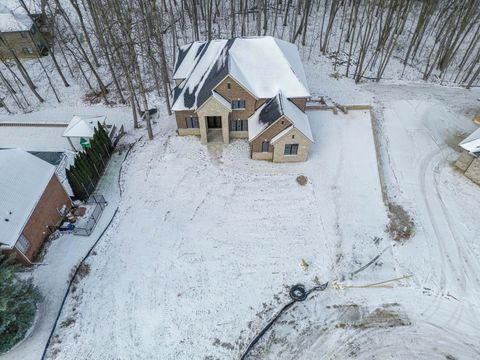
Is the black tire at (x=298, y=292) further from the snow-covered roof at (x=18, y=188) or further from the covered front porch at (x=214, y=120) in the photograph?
the snow-covered roof at (x=18, y=188)

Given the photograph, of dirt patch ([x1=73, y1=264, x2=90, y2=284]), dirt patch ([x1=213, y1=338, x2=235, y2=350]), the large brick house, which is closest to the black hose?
dirt patch ([x1=213, y1=338, x2=235, y2=350])

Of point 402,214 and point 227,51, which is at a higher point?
point 227,51

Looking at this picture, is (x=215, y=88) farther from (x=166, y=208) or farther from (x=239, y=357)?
(x=239, y=357)

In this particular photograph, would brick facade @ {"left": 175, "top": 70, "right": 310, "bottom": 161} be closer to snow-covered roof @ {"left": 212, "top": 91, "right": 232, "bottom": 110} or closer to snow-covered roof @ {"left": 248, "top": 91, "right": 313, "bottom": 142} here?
snow-covered roof @ {"left": 212, "top": 91, "right": 232, "bottom": 110}

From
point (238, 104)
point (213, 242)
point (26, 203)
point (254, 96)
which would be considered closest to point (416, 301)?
point (213, 242)

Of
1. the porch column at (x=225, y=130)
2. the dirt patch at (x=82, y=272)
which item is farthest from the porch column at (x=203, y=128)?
the dirt patch at (x=82, y=272)

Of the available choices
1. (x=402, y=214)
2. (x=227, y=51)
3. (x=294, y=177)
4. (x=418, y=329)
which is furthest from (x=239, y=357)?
(x=227, y=51)

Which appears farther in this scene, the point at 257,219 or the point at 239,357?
the point at 257,219
